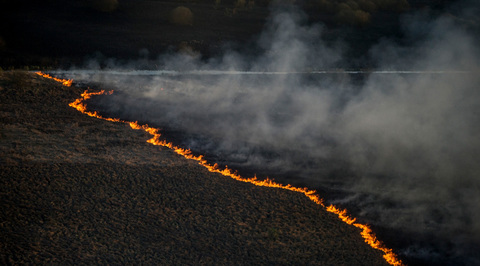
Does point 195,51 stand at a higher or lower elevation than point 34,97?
higher

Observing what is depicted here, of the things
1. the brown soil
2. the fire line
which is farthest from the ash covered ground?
the brown soil

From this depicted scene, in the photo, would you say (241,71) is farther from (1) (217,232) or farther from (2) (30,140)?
(1) (217,232)

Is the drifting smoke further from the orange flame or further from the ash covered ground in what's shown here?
the orange flame

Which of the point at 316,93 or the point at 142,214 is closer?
the point at 142,214

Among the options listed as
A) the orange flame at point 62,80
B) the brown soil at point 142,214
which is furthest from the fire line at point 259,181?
the orange flame at point 62,80

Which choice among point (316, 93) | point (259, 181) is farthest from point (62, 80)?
point (259, 181)

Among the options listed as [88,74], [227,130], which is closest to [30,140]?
[227,130]

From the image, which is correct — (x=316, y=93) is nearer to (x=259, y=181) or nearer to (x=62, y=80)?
(x=259, y=181)
